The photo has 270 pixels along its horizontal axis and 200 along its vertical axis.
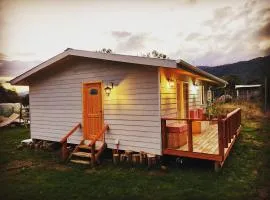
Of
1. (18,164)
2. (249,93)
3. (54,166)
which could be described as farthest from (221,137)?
(249,93)

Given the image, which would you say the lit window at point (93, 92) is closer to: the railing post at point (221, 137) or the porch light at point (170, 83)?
the porch light at point (170, 83)

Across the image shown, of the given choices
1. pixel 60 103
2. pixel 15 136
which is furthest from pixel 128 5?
pixel 15 136

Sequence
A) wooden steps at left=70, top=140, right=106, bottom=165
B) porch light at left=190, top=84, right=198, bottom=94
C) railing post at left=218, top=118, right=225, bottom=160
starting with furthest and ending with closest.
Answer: porch light at left=190, top=84, right=198, bottom=94, wooden steps at left=70, top=140, right=106, bottom=165, railing post at left=218, top=118, right=225, bottom=160

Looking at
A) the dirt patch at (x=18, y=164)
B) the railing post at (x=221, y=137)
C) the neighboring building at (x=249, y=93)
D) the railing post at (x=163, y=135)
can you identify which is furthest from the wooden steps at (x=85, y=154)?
the neighboring building at (x=249, y=93)

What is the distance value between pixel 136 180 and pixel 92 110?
3.47 m

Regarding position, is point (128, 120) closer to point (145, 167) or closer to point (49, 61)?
point (145, 167)

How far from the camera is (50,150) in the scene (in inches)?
Result: 400

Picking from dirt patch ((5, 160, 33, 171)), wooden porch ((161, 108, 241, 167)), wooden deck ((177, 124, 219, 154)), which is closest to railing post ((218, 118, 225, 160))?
wooden porch ((161, 108, 241, 167))

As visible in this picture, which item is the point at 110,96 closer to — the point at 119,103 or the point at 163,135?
the point at 119,103

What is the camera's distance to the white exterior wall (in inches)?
297

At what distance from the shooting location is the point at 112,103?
8.41 m

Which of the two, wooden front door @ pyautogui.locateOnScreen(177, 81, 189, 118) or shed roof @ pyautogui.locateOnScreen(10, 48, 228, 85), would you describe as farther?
wooden front door @ pyautogui.locateOnScreen(177, 81, 189, 118)

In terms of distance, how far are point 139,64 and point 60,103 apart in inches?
159

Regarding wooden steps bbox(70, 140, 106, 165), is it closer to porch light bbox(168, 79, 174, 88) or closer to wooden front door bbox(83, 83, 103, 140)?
wooden front door bbox(83, 83, 103, 140)
